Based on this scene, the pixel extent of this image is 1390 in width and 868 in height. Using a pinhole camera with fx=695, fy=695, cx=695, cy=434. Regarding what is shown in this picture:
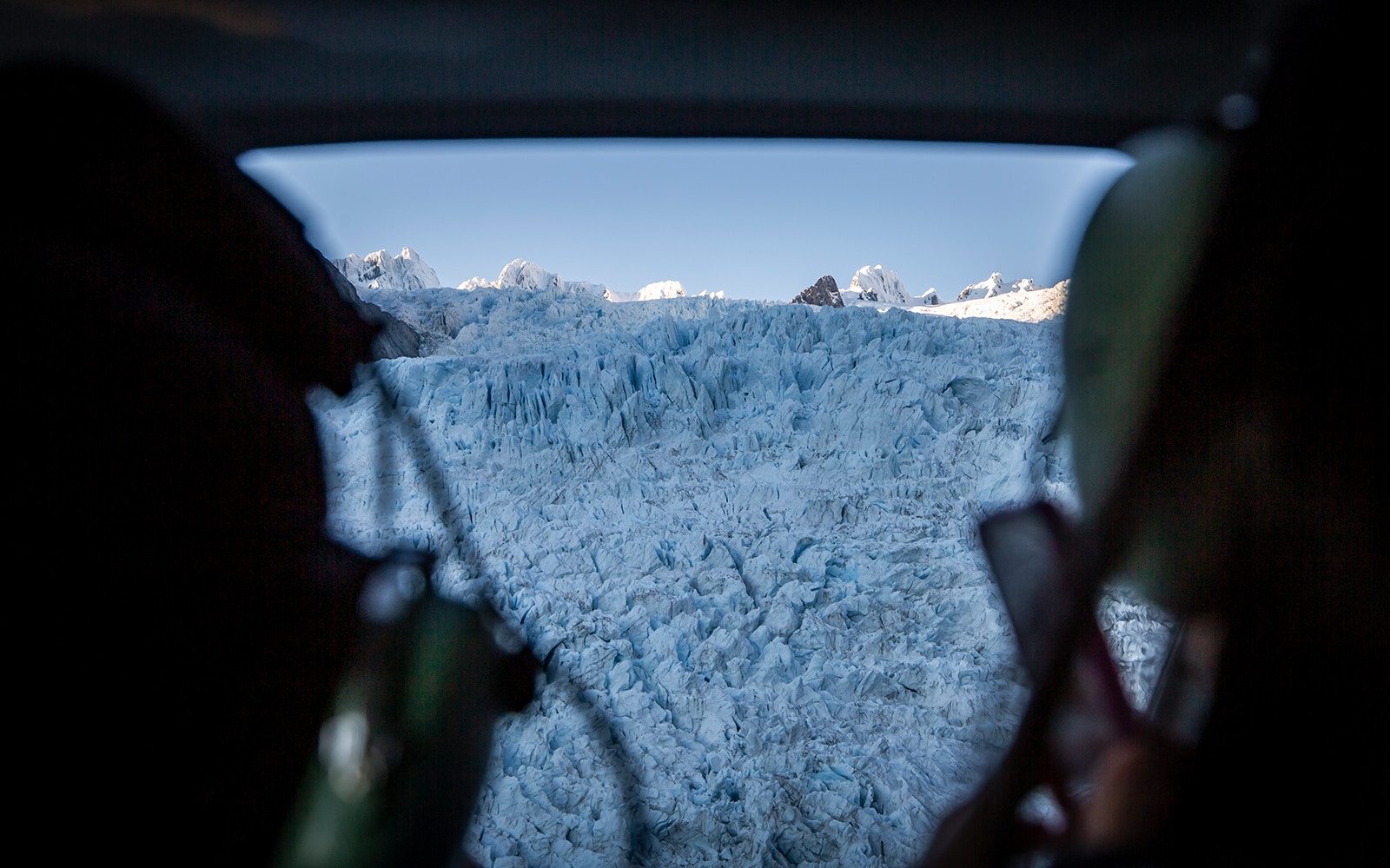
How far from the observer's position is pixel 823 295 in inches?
320

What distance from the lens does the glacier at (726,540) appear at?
169 cm

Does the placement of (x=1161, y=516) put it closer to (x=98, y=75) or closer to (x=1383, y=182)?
(x=1383, y=182)

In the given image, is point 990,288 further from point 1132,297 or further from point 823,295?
point 1132,297

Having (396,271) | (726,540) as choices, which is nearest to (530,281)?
(396,271)

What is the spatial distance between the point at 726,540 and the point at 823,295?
5328mm

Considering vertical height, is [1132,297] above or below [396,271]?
above

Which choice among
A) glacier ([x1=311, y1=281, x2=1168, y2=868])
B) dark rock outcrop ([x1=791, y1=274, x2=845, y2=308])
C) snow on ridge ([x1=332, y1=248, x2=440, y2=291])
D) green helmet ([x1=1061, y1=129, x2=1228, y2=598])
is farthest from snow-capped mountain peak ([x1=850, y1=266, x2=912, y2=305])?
green helmet ([x1=1061, y1=129, x2=1228, y2=598])

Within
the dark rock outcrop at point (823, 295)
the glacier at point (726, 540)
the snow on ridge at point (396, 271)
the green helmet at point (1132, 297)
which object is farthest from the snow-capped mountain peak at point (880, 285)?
the green helmet at point (1132, 297)

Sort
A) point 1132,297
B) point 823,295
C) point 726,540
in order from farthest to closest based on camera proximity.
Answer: point 823,295, point 726,540, point 1132,297

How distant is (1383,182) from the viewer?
1.28ft

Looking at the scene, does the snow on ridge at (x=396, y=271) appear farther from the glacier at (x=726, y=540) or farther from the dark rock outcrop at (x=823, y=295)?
the dark rock outcrop at (x=823, y=295)

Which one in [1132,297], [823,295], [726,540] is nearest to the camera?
[1132,297]

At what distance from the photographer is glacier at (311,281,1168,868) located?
1.69m

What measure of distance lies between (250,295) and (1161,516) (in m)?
0.70
